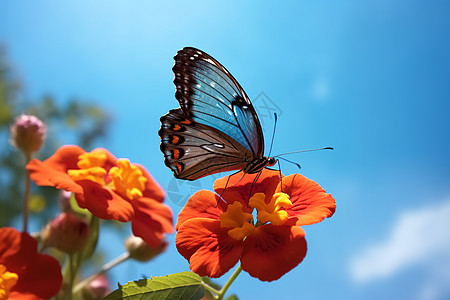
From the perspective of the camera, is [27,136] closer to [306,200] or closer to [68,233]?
[68,233]

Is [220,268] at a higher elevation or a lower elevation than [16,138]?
lower

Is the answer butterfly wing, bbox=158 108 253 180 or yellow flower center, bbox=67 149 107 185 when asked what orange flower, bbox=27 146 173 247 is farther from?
butterfly wing, bbox=158 108 253 180

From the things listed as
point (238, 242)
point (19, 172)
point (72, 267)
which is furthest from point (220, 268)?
point (19, 172)

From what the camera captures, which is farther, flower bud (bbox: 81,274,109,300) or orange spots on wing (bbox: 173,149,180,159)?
flower bud (bbox: 81,274,109,300)

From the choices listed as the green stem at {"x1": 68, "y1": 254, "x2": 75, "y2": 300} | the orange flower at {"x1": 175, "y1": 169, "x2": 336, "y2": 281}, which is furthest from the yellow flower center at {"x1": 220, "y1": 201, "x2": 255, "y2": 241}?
the green stem at {"x1": 68, "y1": 254, "x2": 75, "y2": 300}

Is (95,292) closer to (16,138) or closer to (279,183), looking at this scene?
(16,138)

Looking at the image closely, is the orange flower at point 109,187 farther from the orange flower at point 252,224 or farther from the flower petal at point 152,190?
the orange flower at point 252,224
